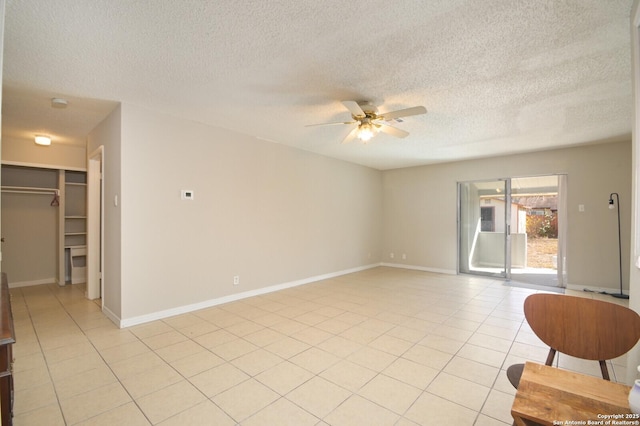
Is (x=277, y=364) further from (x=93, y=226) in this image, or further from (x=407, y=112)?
(x=93, y=226)

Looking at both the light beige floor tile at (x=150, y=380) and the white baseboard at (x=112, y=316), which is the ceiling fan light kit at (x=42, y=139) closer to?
the white baseboard at (x=112, y=316)

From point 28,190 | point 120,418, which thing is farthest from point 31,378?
point 28,190

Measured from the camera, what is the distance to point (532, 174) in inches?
219

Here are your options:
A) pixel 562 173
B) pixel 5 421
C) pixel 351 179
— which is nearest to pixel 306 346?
pixel 5 421

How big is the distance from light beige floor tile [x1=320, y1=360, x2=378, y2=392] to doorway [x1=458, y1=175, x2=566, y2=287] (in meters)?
4.89

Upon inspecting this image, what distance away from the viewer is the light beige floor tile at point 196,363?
243cm

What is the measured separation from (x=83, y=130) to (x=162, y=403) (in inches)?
170

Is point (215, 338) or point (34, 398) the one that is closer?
point (34, 398)

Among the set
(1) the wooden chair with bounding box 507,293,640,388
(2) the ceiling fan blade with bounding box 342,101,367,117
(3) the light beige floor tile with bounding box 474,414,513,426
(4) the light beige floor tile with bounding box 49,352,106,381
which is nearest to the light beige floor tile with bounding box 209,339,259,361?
(4) the light beige floor tile with bounding box 49,352,106,381

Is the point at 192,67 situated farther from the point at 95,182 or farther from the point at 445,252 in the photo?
the point at 445,252

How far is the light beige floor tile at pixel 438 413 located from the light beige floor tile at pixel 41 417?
2.25 m

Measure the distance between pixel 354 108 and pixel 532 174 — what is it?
15.1 ft

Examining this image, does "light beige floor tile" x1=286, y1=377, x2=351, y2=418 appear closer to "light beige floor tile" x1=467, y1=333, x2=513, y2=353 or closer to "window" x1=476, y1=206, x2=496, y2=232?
"light beige floor tile" x1=467, y1=333, x2=513, y2=353

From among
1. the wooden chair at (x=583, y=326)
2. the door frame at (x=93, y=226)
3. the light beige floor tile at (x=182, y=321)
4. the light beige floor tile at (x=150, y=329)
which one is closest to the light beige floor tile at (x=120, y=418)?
the light beige floor tile at (x=150, y=329)
